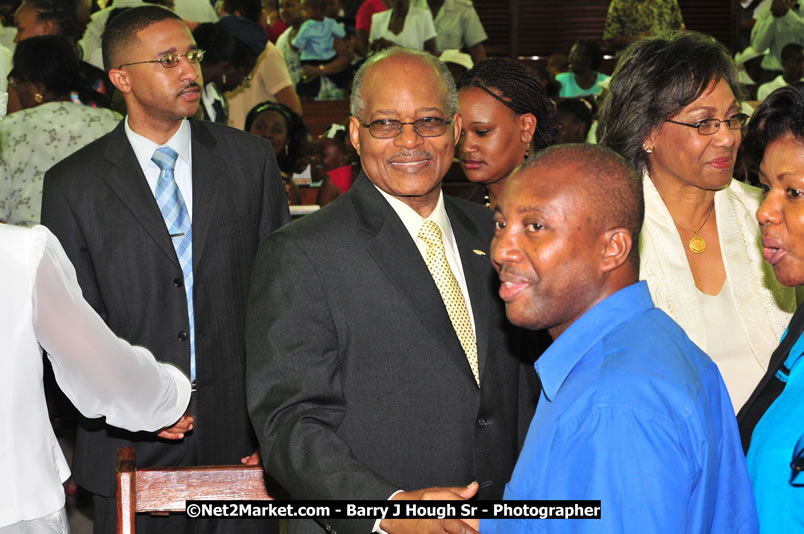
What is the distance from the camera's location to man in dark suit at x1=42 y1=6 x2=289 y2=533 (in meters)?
3.04

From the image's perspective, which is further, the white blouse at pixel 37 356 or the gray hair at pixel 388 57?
the gray hair at pixel 388 57

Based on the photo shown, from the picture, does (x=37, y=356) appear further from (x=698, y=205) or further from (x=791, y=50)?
(x=791, y=50)

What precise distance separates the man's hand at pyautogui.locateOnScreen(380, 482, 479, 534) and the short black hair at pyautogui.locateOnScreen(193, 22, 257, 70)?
461 centimetres

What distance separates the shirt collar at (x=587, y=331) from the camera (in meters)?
1.50

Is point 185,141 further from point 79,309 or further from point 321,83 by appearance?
point 321,83

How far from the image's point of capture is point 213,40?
606cm

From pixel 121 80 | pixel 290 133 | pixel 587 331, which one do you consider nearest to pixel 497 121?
pixel 121 80

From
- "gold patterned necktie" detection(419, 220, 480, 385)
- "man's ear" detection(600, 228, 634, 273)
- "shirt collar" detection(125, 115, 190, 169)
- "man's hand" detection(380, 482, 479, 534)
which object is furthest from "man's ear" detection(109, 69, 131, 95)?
"man's ear" detection(600, 228, 634, 273)

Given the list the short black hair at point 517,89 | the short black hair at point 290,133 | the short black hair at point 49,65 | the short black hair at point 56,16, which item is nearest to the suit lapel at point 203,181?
→ the short black hair at point 517,89

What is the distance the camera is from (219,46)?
6051 mm

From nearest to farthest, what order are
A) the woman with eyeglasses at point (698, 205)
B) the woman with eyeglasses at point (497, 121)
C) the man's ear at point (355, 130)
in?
1. the man's ear at point (355, 130)
2. the woman with eyeglasses at point (698, 205)
3. the woman with eyeglasses at point (497, 121)

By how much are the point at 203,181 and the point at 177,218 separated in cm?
15

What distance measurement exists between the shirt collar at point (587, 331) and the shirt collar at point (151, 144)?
6.82 feet

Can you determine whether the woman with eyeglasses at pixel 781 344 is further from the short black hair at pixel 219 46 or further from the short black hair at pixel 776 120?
the short black hair at pixel 219 46
